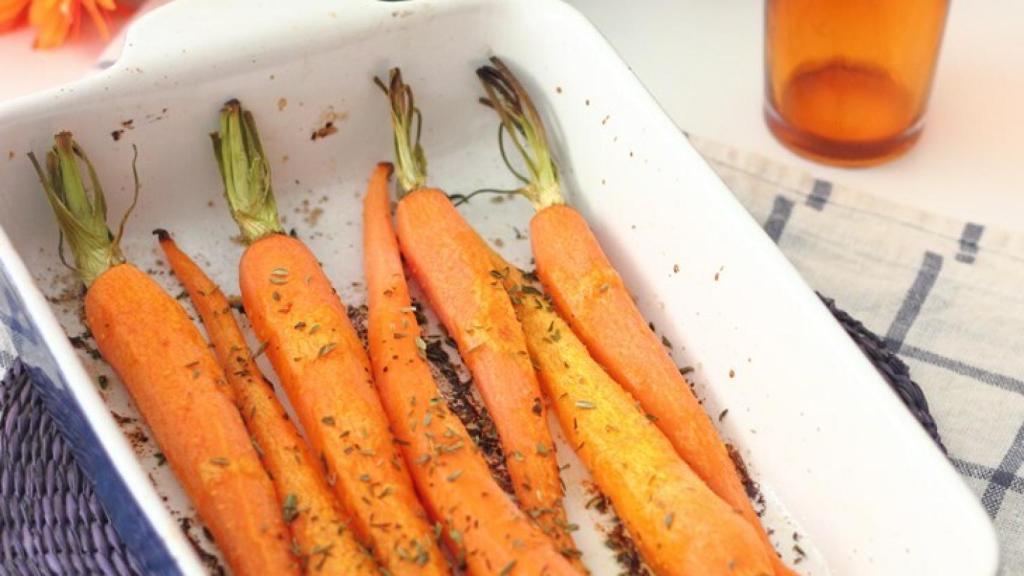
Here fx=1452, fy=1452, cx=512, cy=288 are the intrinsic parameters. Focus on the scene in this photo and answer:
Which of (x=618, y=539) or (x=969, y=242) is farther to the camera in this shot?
(x=969, y=242)

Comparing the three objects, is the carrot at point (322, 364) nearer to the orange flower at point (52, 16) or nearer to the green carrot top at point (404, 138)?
the green carrot top at point (404, 138)

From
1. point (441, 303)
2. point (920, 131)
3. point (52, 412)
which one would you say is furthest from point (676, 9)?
point (52, 412)

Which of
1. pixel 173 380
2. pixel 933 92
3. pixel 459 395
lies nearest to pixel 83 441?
pixel 173 380

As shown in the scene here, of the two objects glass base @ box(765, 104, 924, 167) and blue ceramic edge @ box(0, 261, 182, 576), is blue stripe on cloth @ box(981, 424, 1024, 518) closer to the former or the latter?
glass base @ box(765, 104, 924, 167)

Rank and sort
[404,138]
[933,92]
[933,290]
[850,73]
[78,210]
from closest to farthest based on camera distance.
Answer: [78,210] < [404,138] < [933,290] < [850,73] < [933,92]

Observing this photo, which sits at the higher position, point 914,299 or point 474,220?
point 474,220

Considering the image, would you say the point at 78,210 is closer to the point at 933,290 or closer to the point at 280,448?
the point at 280,448

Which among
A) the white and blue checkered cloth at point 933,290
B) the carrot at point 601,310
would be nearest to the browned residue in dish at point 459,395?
the carrot at point 601,310

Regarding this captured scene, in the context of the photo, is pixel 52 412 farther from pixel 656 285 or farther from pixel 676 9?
pixel 676 9
